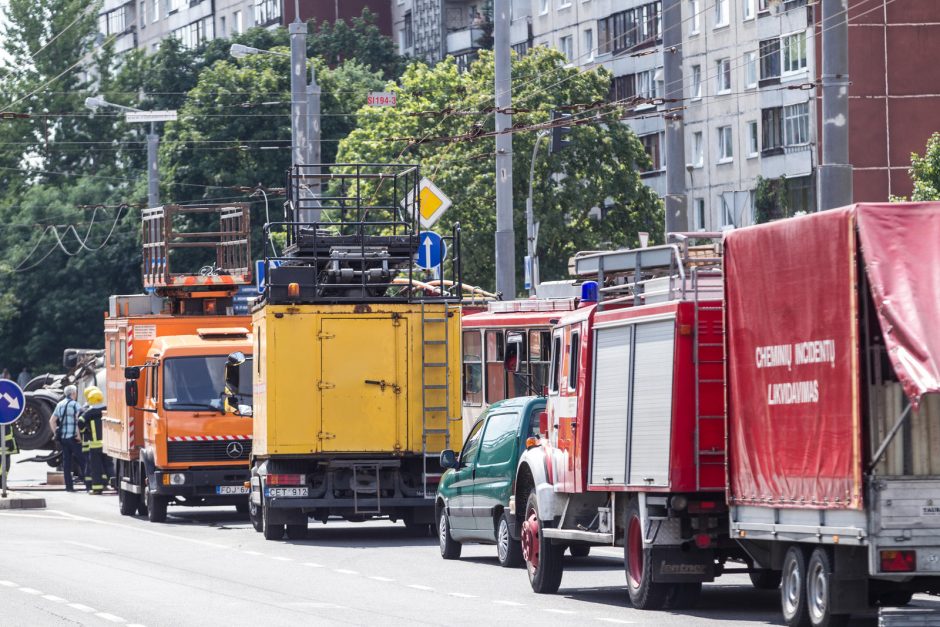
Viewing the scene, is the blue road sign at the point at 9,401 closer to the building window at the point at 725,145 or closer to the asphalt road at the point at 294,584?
the asphalt road at the point at 294,584

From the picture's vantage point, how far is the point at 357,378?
26094 mm

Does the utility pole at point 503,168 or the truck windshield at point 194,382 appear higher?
the utility pole at point 503,168

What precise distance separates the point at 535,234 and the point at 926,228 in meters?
44.9

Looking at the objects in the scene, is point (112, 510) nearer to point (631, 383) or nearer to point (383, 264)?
point (383, 264)

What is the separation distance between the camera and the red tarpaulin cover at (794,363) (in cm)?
1377

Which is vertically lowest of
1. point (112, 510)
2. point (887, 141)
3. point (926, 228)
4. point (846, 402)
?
point (112, 510)

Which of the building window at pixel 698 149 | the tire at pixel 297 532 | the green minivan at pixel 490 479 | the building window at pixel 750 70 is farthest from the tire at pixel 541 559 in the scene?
the building window at pixel 698 149

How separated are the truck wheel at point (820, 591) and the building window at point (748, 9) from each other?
194 ft

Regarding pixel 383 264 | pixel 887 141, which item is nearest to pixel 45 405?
pixel 383 264

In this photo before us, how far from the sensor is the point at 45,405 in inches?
1950

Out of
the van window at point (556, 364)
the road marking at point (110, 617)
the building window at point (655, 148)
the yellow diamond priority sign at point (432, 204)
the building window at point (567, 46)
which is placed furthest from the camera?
the building window at point (567, 46)

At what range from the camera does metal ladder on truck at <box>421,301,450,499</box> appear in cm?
2625

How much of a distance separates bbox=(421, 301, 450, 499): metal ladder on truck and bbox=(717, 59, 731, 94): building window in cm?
4965

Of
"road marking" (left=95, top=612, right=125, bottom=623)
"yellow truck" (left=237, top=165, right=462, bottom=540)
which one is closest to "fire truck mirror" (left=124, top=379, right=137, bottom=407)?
"yellow truck" (left=237, top=165, right=462, bottom=540)
